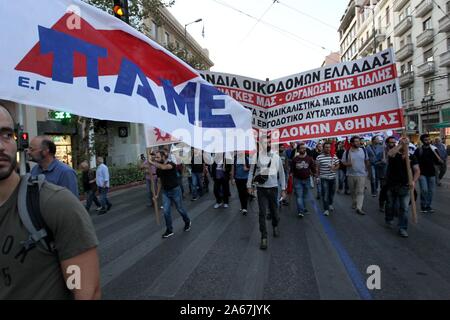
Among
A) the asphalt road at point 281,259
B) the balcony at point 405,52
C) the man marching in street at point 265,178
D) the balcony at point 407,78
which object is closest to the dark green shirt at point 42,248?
the asphalt road at point 281,259

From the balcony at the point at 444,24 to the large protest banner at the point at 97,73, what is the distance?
3187 cm

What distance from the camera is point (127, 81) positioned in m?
2.85

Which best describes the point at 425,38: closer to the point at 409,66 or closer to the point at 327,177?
the point at 409,66

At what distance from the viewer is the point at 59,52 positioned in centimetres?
243

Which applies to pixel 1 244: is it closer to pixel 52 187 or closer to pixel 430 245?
pixel 52 187

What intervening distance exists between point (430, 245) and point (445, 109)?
97.4ft

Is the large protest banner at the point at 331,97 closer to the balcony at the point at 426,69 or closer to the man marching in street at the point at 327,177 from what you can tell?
the man marching in street at the point at 327,177

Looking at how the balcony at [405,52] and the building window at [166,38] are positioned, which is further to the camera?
the balcony at [405,52]

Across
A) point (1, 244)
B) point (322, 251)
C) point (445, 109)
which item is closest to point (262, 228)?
point (322, 251)

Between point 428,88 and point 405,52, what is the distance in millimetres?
5649

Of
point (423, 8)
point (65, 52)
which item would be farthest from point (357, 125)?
point (423, 8)

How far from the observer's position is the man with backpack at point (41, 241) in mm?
1427

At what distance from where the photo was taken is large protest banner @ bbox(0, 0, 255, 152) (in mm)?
2230

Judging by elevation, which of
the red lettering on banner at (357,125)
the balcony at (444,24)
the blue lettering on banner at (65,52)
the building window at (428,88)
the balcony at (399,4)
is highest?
the balcony at (399,4)
